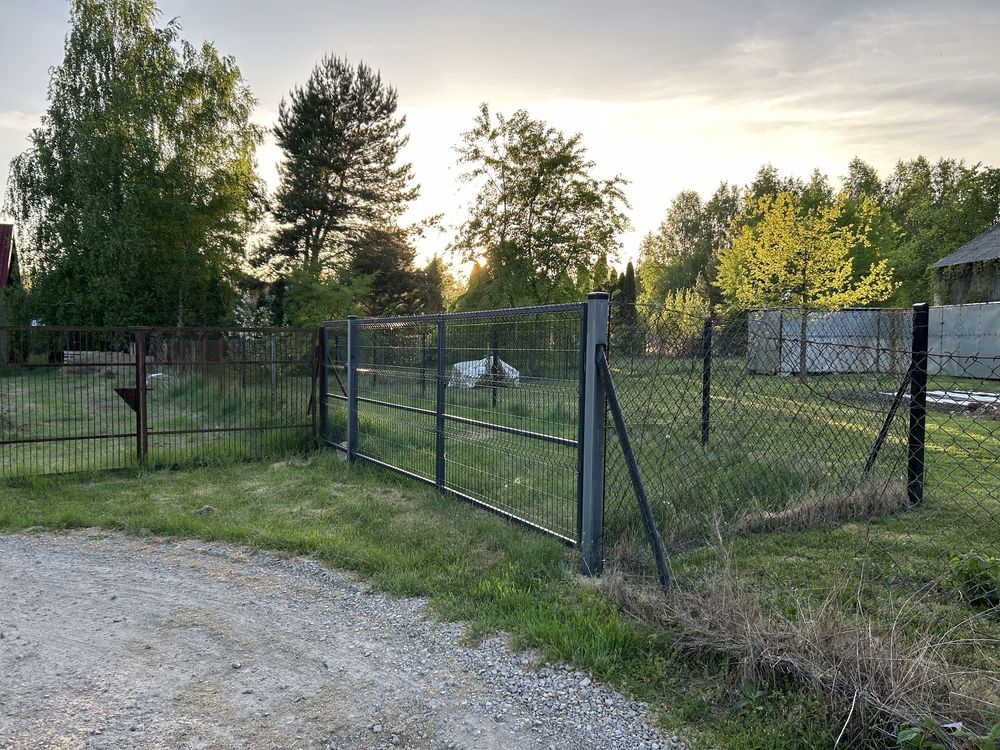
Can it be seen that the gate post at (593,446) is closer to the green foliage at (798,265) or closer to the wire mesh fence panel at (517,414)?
the wire mesh fence panel at (517,414)

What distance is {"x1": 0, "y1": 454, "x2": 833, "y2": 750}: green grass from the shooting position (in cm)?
290

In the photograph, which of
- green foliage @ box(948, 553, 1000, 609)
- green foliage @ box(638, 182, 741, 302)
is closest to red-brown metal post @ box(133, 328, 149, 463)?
green foliage @ box(948, 553, 1000, 609)

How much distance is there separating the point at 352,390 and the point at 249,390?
1.97m

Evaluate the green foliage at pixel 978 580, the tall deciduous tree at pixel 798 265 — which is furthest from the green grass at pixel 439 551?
the tall deciduous tree at pixel 798 265

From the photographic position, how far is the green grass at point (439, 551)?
2.90 metres

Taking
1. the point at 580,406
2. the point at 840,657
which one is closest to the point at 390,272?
the point at 580,406

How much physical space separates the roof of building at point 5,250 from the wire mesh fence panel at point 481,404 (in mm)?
29930

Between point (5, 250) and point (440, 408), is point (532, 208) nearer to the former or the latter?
point (440, 408)

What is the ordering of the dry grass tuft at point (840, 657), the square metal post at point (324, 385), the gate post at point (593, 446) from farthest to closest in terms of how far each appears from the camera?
the square metal post at point (324, 385)
the gate post at point (593, 446)
the dry grass tuft at point (840, 657)

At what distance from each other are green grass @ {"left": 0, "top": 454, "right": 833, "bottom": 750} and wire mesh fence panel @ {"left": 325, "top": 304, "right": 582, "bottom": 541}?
259 millimetres

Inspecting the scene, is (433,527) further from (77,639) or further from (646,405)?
(77,639)

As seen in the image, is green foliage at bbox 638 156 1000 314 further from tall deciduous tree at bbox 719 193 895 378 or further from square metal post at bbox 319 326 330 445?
square metal post at bbox 319 326 330 445

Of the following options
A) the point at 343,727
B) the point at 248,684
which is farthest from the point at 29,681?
the point at 343,727

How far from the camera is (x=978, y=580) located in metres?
3.77
